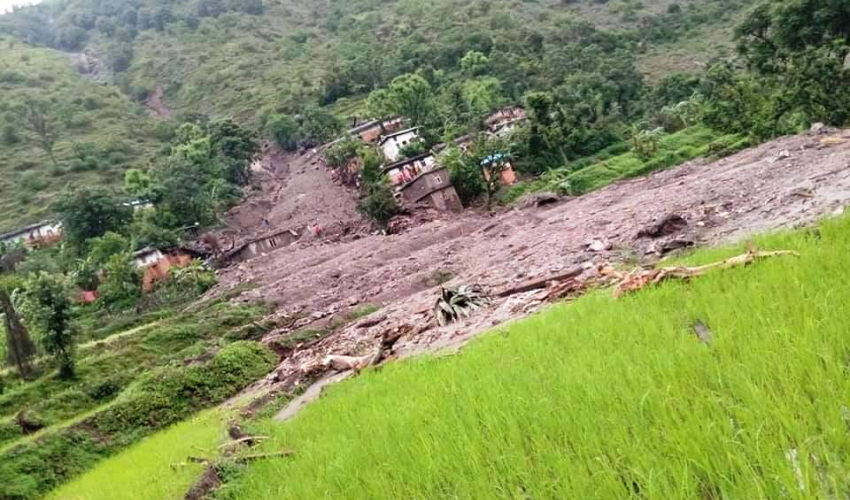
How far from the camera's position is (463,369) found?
6.72 metres

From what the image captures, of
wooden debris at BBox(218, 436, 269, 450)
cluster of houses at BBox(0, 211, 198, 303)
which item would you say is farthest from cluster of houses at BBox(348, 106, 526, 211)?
wooden debris at BBox(218, 436, 269, 450)

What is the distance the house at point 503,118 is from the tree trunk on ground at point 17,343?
3996cm

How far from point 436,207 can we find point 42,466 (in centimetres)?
2965

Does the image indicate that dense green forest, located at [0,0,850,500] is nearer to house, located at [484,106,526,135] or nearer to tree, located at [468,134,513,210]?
tree, located at [468,134,513,210]

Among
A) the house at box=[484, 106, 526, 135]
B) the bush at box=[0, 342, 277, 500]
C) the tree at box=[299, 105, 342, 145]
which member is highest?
the tree at box=[299, 105, 342, 145]

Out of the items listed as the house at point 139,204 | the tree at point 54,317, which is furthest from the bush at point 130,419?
the house at point 139,204

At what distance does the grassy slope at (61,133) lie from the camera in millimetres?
67875

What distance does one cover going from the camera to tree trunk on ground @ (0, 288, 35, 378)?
23.4 metres

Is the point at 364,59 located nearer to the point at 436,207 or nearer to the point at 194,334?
the point at 436,207

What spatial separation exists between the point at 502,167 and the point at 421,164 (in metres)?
13.1

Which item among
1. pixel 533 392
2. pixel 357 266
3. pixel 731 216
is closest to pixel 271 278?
pixel 357 266

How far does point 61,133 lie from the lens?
8806cm

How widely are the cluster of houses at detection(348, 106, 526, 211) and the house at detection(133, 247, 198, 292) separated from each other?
639 inches

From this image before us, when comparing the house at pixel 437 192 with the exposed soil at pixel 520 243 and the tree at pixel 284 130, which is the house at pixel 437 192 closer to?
the exposed soil at pixel 520 243
